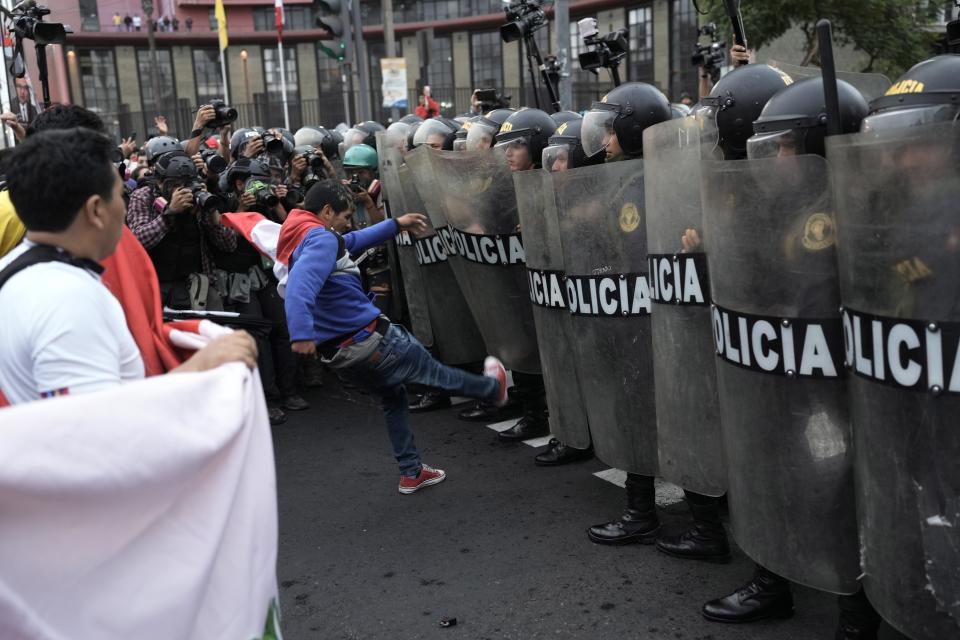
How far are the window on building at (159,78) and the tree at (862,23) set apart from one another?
26.6 meters

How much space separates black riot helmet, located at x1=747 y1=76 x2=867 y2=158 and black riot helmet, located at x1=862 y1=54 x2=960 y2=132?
7.4 inches

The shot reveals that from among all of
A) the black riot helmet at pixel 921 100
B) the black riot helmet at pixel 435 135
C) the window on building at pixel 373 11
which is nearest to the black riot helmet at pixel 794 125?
the black riot helmet at pixel 921 100

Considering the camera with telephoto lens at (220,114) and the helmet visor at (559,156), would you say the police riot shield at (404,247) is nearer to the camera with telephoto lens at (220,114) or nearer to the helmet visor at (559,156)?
the camera with telephoto lens at (220,114)

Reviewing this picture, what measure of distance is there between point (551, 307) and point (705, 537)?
1.30 m

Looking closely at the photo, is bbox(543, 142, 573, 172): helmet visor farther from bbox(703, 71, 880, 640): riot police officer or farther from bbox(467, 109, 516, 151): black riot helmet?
bbox(703, 71, 880, 640): riot police officer

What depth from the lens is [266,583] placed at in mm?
1992

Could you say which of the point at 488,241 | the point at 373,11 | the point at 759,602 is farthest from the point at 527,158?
the point at 373,11

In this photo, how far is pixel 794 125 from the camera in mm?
2818

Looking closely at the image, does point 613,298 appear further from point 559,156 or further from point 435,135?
point 435,135

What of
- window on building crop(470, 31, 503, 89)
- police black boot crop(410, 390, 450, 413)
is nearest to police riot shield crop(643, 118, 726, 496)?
police black boot crop(410, 390, 450, 413)

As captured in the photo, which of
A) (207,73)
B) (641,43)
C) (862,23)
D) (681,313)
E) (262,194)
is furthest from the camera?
(207,73)

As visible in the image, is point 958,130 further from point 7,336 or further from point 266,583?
point 7,336

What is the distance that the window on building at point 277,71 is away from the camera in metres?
38.6

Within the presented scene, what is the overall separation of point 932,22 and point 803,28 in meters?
3.51
